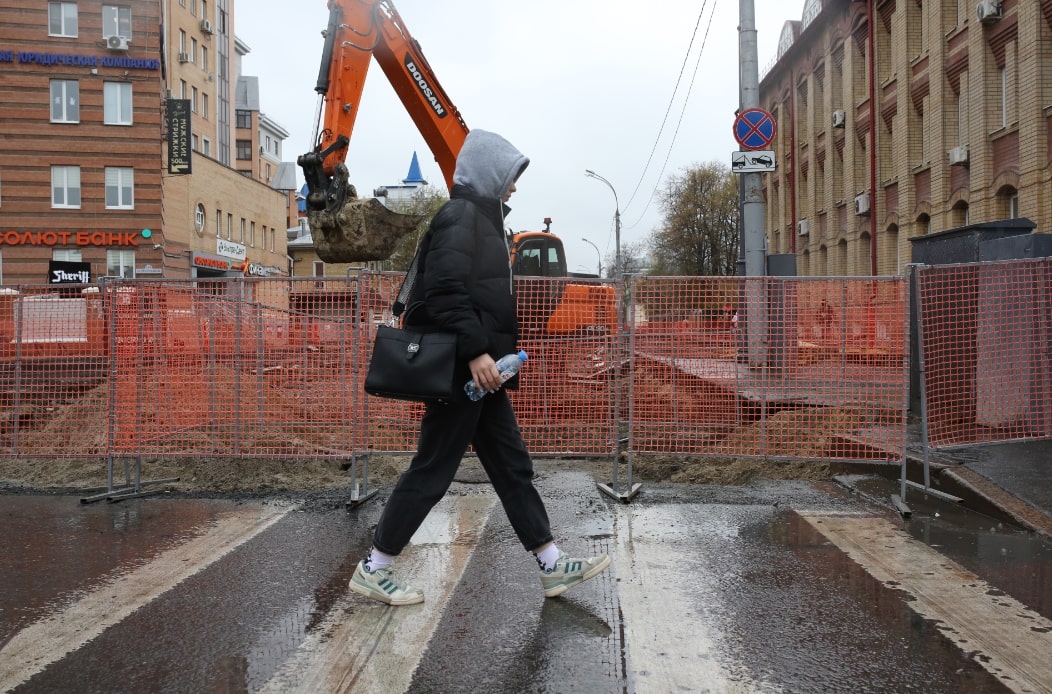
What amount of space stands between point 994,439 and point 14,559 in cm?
690

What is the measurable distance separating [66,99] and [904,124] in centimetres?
3186

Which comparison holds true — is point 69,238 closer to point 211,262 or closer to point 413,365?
point 211,262

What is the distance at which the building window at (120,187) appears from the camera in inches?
1468

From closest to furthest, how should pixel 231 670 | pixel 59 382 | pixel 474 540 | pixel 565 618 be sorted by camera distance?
pixel 231 670 < pixel 565 618 < pixel 474 540 < pixel 59 382

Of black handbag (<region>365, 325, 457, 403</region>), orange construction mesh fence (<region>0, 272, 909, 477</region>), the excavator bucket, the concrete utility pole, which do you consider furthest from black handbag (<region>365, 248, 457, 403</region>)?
the concrete utility pole

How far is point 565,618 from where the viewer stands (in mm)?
4020

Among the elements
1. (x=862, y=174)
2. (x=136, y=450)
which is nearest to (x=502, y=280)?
(x=136, y=450)

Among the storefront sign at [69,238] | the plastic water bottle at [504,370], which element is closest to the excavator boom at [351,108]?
the plastic water bottle at [504,370]

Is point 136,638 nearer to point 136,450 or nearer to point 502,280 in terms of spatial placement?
point 502,280

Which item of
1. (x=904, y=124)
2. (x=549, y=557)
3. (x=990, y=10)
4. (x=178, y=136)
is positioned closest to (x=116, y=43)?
(x=178, y=136)

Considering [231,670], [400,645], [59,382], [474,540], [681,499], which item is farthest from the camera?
[59,382]

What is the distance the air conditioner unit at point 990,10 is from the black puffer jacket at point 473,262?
60.9 feet

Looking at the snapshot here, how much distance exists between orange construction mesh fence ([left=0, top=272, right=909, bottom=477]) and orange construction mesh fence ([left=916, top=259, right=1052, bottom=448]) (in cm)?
74

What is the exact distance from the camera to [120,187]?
3741cm
